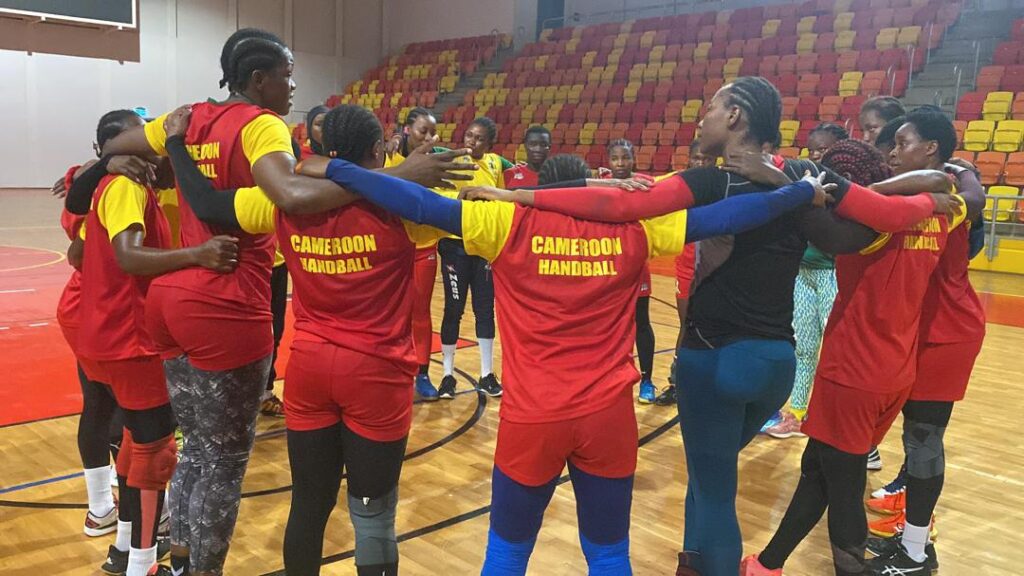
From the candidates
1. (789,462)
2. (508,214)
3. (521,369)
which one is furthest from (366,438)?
(789,462)

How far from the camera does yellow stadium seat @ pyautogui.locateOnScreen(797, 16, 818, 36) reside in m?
14.3

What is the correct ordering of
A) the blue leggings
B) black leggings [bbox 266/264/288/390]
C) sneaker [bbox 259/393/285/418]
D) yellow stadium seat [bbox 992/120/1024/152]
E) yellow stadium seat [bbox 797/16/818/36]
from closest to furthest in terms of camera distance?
the blue leggings → black leggings [bbox 266/264/288/390] → sneaker [bbox 259/393/285/418] → yellow stadium seat [bbox 992/120/1024/152] → yellow stadium seat [bbox 797/16/818/36]

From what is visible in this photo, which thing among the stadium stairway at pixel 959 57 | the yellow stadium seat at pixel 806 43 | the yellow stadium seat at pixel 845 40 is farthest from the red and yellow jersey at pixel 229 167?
the yellow stadium seat at pixel 806 43

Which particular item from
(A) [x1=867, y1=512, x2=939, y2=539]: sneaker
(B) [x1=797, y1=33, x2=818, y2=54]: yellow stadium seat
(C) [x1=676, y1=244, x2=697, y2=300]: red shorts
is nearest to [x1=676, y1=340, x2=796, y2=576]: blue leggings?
(A) [x1=867, y1=512, x2=939, y2=539]: sneaker

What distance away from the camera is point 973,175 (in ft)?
8.66

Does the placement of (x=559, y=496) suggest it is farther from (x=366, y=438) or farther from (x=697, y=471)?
(x=366, y=438)

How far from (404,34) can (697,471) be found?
2275 centimetres

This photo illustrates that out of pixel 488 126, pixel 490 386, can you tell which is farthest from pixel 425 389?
pixel 488 126

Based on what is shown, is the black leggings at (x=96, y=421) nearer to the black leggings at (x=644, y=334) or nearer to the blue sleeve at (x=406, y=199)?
the blue sleeve at (x=406, y=199)

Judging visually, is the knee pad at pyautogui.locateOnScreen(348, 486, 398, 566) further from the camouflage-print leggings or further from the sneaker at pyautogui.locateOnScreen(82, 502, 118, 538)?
the sneaker at pyautogui.locateOnScreen(82, 502, 118, 538)

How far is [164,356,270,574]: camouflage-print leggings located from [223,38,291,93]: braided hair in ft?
2.77

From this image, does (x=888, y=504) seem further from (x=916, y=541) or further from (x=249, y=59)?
(x=249, y=59)

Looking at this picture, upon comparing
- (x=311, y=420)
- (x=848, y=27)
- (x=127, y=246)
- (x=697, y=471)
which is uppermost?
(x=848, y=27)

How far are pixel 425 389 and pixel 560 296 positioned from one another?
129 inches
